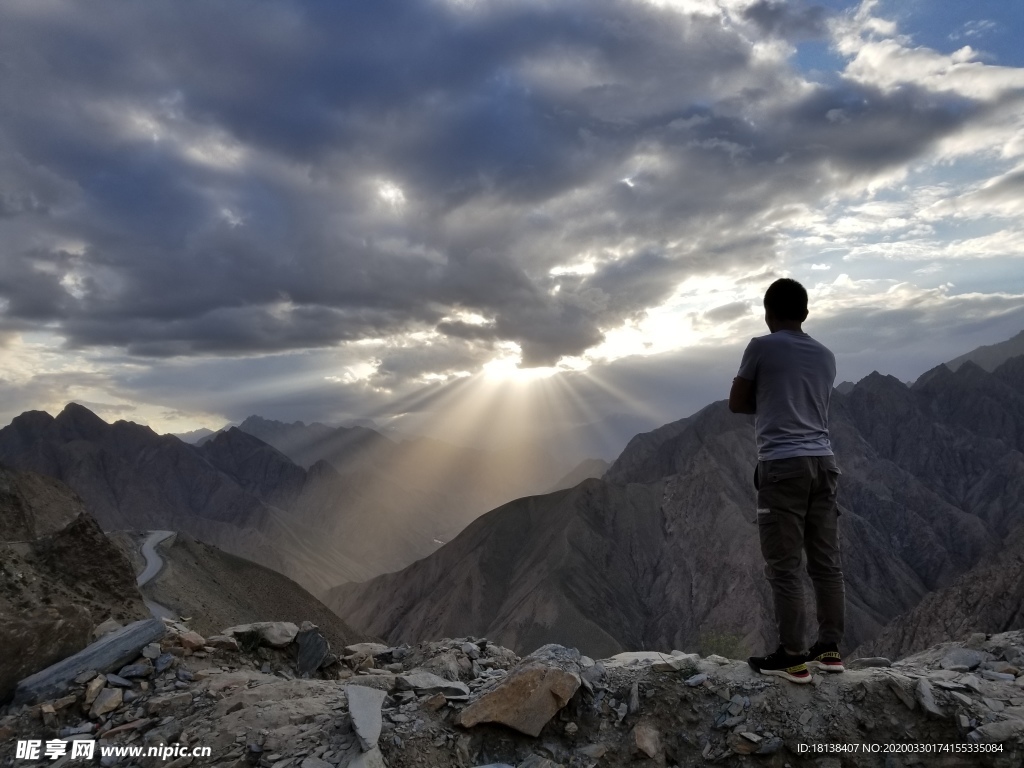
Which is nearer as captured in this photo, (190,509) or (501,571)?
(501,571)

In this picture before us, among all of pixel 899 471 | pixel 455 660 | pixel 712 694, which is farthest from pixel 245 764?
pixel 899 471

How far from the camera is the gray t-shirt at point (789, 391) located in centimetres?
489

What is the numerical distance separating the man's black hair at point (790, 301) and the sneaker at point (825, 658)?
276cm

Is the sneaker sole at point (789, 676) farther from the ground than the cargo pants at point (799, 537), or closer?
closer

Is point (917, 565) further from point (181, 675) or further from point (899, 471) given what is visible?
point (181, 675)

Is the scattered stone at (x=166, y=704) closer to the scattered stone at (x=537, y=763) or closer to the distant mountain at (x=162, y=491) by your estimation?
the scattered stone at (x=537, y=763)

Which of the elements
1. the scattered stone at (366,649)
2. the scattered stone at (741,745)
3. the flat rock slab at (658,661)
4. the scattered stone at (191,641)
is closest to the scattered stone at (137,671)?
the scattered stone at (191,641)

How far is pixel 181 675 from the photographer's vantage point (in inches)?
232

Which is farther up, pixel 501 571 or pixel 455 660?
pixel 455 660

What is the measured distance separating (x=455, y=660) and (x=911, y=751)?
162 inches

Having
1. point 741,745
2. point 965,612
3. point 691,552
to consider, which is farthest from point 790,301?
point 691,552

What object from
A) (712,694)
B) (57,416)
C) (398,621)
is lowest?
(398,621)

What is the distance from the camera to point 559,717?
16.0ft

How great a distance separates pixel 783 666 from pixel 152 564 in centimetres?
5309
